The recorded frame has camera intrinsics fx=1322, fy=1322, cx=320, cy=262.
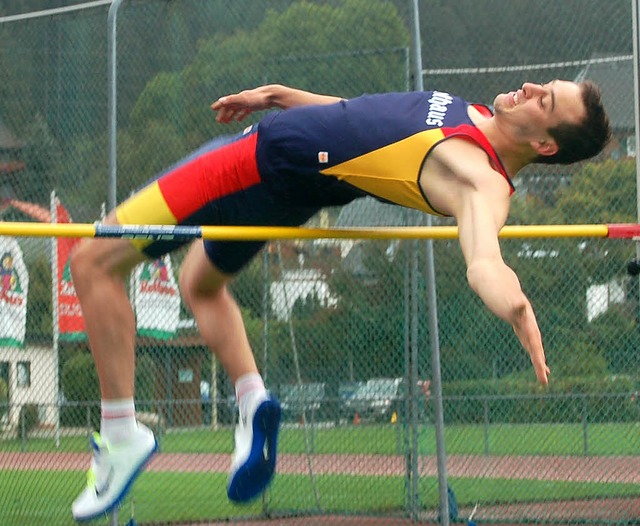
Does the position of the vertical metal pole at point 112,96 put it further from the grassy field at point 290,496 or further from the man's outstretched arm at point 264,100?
the man's outstretched arm at point 264,100

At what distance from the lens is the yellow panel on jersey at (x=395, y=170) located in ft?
11.8

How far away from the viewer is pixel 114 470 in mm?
3998

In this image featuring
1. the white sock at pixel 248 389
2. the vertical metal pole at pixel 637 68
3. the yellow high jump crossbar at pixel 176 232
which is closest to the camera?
the yellow high jump crossbar at pixel 176 232

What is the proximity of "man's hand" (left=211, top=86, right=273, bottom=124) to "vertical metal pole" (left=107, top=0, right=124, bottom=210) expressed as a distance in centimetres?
292

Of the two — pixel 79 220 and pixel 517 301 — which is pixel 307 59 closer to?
pixel 79 220

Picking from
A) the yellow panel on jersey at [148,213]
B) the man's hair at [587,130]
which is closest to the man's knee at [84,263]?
the yellow panel on jersey at [148,213]

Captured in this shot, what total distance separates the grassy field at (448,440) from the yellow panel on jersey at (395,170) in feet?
13.3

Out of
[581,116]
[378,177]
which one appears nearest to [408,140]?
[378,177]

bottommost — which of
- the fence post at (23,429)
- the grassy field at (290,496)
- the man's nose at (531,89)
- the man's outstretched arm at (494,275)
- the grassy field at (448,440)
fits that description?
the grassy field at (290,496)

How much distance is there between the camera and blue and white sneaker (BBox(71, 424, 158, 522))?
13.1 ft

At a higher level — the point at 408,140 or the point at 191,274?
the point at 408,140

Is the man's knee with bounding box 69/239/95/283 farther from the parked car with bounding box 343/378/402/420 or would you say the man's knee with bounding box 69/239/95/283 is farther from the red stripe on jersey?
the parked car with bounding box 343/378/402/420

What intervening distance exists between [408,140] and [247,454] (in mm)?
1130

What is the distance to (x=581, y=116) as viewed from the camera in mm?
3660
